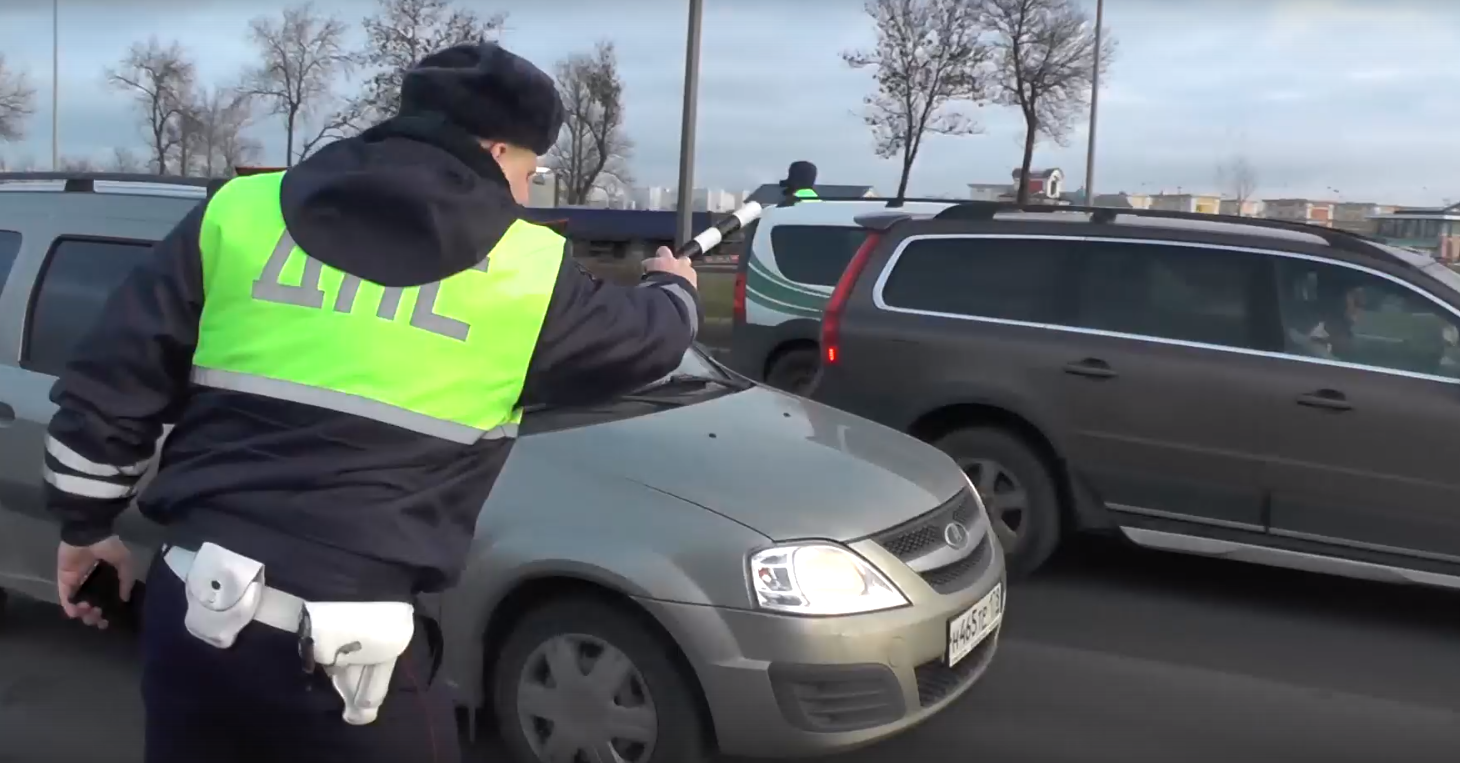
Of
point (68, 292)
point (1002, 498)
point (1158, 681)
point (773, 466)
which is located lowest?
point (1158, 681)

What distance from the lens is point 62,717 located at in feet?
14.5

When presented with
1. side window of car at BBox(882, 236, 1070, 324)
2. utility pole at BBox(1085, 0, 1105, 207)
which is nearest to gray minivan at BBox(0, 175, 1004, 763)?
side window of car at BBox(882, 236, 1070, 324)

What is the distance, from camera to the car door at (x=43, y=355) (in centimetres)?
442

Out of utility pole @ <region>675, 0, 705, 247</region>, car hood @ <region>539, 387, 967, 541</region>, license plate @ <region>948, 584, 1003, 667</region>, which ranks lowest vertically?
license plate @ <region>948, 584, 1003, 667</region>

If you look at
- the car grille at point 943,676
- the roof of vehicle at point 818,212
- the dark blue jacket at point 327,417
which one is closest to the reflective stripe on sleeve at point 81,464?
the dark blue jacket at point 327,417

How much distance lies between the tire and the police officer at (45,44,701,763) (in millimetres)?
8452

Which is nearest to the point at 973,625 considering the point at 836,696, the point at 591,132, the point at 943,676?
the point at 943,676

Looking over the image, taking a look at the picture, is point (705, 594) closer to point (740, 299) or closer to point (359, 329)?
point (359, 329)

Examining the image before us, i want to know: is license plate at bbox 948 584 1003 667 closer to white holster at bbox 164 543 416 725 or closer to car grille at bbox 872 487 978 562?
car grille at bbox 872 487 978 562

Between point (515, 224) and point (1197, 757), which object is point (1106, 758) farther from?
point (515, 224)

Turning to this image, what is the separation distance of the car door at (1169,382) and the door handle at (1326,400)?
8.1 inches

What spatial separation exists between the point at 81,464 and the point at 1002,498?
16.4 feet

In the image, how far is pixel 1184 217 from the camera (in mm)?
6633

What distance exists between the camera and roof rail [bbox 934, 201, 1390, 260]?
19.5ft
